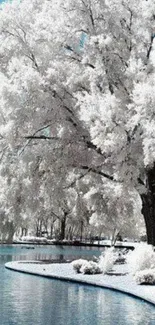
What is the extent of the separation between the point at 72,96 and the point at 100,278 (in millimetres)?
8691

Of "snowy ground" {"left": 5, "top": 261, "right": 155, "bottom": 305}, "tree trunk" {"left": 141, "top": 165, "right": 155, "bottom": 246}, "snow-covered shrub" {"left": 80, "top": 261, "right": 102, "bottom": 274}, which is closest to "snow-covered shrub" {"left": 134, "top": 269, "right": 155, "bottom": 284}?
"snowy ground" {"left": 5, "top": 261, "right": 155, "bottom": 305}

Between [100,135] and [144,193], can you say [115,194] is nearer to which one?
[144,193]

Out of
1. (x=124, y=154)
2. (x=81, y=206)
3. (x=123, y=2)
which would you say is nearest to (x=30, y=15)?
(x=123, y=2)

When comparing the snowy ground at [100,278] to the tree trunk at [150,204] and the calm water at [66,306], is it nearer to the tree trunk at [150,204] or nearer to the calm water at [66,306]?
the calm water at [66,306]

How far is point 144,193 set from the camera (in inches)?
1038

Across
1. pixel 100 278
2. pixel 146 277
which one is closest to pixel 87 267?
pixel 100 278

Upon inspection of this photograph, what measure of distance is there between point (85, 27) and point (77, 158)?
6.49m

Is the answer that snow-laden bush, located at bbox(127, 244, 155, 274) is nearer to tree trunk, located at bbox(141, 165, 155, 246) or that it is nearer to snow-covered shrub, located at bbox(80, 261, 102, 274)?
snow-covered shrub, located at bbox(80, 261, 102, 274)

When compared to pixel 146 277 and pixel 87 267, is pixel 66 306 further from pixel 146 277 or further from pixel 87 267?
pixel 87 267

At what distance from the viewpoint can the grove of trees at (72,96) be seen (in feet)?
79.1

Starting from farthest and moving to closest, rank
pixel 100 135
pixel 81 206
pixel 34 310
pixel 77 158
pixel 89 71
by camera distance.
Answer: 1. pixel 81 206
2. pixel 77 158
3. pixel 89 71
4. pixel 100 135
5. pixel 34 310

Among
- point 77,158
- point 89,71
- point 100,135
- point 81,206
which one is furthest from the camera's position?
point 81,206

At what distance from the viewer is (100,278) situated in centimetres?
2328

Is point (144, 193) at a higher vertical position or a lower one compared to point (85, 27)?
lower
